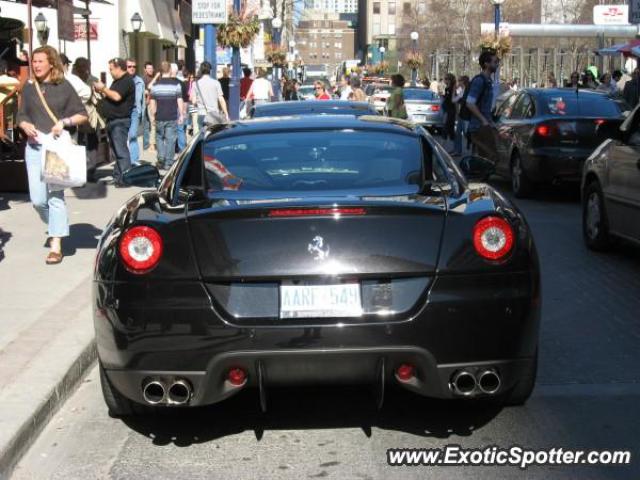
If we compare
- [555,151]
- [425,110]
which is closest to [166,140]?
[555,151]

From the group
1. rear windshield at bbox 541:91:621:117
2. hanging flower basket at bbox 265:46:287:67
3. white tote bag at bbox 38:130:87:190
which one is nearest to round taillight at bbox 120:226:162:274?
white tote bag at bbox 38:130:87:190

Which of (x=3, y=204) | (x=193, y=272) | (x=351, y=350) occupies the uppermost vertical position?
(x=193, y=272)

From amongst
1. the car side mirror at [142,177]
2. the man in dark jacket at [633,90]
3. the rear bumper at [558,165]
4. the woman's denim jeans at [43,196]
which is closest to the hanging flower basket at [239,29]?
the man in dark jacket at [633,90]

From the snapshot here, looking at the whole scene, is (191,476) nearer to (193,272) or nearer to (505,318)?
(193,272)

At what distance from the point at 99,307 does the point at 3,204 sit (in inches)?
347

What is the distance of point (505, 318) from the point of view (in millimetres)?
4484

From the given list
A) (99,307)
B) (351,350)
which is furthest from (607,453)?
(99,307)

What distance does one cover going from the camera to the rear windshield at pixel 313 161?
5.20 m

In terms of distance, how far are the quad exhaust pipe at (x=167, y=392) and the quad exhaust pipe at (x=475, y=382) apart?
1.11 m

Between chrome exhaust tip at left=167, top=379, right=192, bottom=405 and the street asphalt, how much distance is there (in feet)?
0.95

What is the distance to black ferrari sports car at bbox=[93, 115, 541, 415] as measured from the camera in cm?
434

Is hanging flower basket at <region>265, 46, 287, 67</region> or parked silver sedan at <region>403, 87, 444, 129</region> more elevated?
hanging flower basket at <region>265, 46, 287, 67</region>

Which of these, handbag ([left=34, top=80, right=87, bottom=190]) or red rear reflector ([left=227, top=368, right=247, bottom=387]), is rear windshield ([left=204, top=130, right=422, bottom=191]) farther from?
handbag ([left=34, top=80, right=87, bottom=190])

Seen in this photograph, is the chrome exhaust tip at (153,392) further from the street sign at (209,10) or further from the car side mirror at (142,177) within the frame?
the street sign at (209,10)
